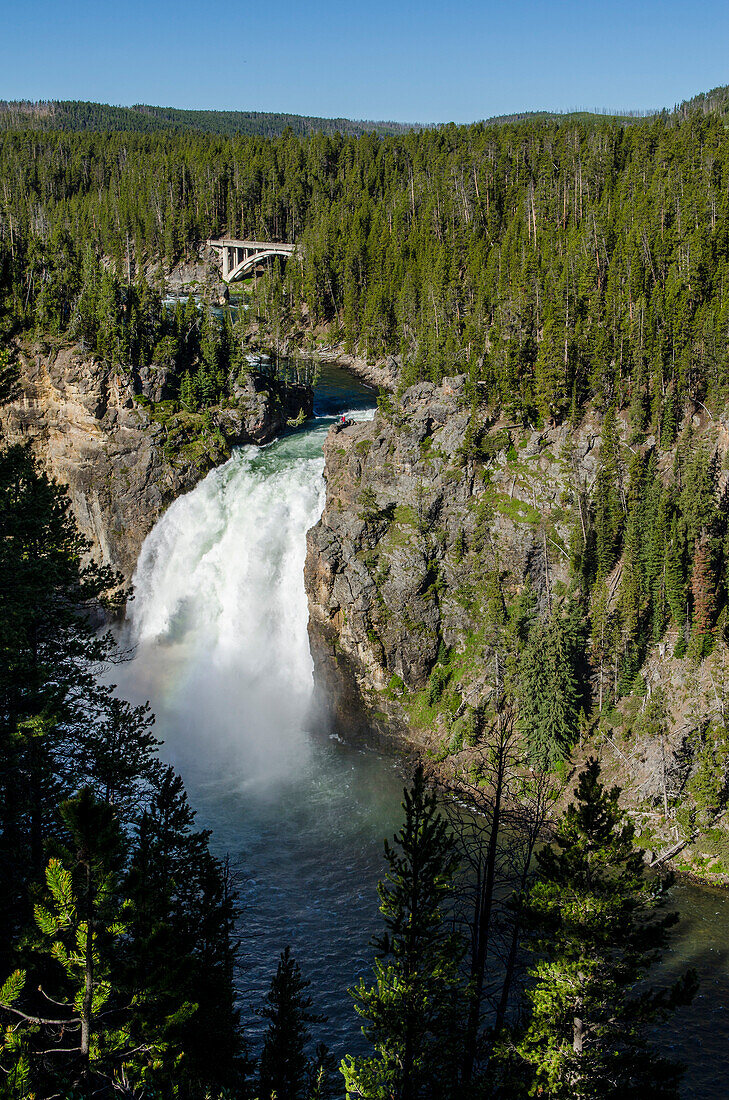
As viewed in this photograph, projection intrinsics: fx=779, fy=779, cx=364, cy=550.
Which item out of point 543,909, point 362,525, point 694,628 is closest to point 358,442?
point 362,525

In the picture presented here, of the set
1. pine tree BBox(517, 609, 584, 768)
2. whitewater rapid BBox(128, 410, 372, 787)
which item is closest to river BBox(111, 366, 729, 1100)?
whitewater rapid BBox(128, 410, 372, 787)

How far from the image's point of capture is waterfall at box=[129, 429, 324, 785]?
59406 millimetres

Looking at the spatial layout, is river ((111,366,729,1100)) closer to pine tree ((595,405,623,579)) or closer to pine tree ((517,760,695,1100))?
pine tree ((517,760,695,1100))

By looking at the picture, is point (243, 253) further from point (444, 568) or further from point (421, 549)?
point (444, 568)

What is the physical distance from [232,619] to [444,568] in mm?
18732

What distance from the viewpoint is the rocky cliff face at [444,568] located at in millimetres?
57500

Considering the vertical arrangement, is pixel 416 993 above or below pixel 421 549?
below

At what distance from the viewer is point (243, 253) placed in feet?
532

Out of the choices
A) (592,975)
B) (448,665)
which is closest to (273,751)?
(448,665)

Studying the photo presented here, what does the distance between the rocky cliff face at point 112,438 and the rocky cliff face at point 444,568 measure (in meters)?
18.3

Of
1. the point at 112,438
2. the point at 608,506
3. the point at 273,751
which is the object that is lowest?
the point at 273,751

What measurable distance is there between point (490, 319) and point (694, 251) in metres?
22.2

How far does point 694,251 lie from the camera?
3140 inches

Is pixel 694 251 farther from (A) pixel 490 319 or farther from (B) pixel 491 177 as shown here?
(B) pixel 491 177
